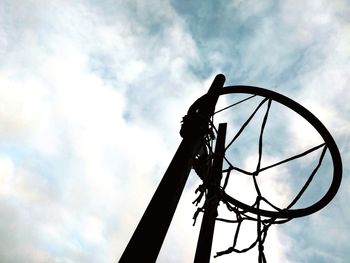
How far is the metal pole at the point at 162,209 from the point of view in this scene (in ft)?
8.15

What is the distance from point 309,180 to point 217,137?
1653 millimetres

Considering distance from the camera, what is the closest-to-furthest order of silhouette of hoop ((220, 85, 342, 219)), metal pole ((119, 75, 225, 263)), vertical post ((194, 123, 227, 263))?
metal pole ((119, 75, 225, 263)) < vertical post ((194, 123, 227, 263)) < silhouette of hoop ((220, 85, 342, 219))

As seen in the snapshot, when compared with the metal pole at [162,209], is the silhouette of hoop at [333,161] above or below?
above

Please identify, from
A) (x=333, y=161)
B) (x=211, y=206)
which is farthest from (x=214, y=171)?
(x=333, y=161)

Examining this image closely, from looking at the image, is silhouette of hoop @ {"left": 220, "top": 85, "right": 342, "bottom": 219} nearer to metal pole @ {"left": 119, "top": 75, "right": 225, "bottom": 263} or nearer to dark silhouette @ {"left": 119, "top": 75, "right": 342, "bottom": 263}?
dark silhouette @ {"left": 119, "top": 75, "right": 342, "bottom": 263}

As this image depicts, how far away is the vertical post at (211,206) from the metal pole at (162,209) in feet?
3.57

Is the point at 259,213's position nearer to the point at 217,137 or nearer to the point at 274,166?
the point at 274,166

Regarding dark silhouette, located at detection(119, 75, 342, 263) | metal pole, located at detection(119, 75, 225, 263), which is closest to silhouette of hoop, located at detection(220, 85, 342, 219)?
dark silhouette, located at detection(119, 75, 342, 263)

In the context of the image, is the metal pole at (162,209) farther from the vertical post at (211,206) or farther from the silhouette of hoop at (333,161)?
the silhouette of hoop at (333,161)

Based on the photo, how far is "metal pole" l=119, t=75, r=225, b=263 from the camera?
2483 millimetres

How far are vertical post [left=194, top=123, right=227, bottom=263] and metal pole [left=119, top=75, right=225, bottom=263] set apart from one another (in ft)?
3.57

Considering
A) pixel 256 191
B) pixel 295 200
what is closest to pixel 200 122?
pixel 256 191

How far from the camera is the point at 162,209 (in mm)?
2818

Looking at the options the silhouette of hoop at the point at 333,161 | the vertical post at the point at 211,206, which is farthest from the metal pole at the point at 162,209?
the silhouette of hoop at the point at 333,161
